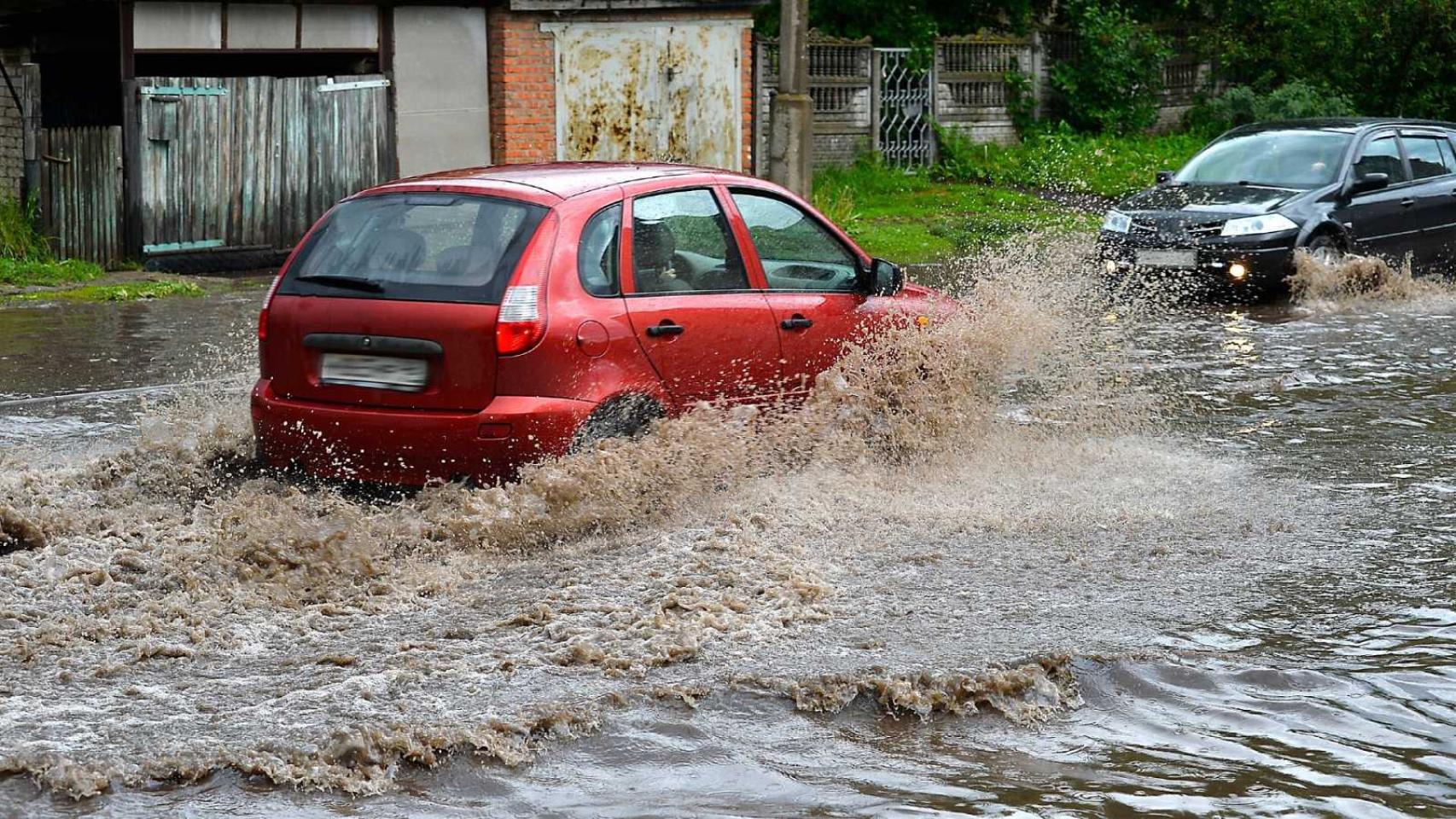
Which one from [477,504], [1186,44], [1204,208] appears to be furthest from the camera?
[1186,44]

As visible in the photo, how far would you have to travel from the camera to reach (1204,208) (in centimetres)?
1552

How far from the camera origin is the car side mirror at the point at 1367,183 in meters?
15.9

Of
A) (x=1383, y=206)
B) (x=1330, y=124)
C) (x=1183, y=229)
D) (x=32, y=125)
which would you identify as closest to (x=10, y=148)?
(x=32, y=125)

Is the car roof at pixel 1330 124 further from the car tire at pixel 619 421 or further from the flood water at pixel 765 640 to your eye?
the car tire at pixel 619 421

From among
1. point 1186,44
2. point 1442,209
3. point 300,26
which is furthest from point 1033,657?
point 1186,44

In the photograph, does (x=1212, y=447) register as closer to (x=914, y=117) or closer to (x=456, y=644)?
(x=456, y=644)

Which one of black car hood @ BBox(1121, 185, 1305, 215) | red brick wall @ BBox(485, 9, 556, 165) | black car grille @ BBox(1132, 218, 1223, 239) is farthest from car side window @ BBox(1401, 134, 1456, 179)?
red brick wall @ BBox(485, 9, 556, 165)

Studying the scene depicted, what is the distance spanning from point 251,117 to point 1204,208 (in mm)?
9196

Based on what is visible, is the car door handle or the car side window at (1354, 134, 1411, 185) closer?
the car door handle

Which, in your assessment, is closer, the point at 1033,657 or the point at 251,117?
the point at 1033,657

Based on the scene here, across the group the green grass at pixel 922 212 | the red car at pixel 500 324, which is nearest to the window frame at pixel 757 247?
the red car at pixel 500 324

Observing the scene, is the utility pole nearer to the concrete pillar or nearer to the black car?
the black car

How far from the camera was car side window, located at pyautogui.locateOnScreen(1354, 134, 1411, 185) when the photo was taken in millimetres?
16281

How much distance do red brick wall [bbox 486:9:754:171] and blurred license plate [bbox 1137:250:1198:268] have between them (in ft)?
22.5
